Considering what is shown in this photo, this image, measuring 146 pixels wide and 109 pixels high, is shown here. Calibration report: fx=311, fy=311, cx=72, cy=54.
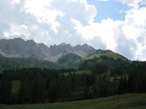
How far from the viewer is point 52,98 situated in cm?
17900

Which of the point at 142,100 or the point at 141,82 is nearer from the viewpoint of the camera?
Answer: the point at 142,100

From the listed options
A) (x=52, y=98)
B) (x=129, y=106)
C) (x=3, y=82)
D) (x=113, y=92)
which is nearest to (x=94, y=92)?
(x=113, y=92)

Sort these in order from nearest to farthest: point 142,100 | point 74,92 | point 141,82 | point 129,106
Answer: point 129,106 → point 142,100 → point 141,82 → point 74,92

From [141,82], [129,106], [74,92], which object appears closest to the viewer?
[129,106]

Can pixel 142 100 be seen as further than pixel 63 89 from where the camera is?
No

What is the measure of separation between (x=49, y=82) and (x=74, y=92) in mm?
17530

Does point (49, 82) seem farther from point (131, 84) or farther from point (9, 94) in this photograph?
point (131, 84)

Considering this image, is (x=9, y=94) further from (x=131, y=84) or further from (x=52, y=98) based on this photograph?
(x=131, y=84)

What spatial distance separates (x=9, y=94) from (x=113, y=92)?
59.5 metres

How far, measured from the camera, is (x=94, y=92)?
179125 millimetres

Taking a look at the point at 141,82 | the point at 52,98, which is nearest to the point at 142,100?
the point at 141,82

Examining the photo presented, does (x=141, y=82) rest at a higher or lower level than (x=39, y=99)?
higher

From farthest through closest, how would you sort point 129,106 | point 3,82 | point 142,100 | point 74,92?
point 74,92 → point 3,82 → point 142,100 → point 129,106

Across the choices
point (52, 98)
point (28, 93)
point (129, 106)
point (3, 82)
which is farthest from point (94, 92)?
point (129, 106)
